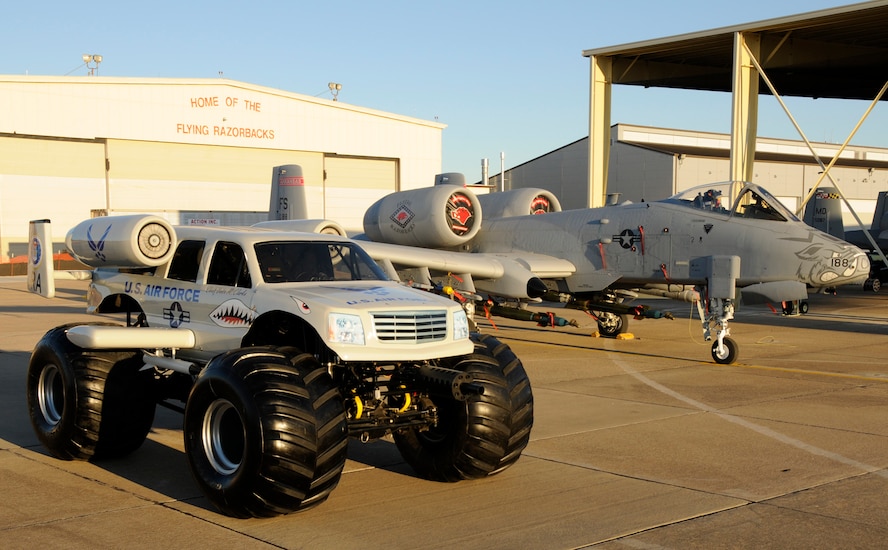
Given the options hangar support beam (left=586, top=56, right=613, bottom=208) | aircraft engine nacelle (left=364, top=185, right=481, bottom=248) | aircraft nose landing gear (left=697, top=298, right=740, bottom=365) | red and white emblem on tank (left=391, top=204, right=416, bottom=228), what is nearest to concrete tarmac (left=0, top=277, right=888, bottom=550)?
aircraft nose landing gear (left=697, top=298, right=740, bottom=365)

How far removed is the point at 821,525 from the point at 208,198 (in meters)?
46.4

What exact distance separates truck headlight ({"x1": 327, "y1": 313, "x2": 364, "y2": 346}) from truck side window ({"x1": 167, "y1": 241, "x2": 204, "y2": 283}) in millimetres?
2299

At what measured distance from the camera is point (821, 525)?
232 inches

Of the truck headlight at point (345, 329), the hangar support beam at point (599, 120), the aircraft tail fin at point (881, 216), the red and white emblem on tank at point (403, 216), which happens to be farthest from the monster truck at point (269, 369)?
the aircraft tail fin at point (881, 216)

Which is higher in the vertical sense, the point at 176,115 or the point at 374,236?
the point at 176,115

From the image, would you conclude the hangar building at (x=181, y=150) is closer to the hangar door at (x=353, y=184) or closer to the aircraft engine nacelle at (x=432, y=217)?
the hangar door at (x=353, y=184)

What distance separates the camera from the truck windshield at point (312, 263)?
25.2 ft

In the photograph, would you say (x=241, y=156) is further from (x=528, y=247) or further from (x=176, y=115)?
(x=528, y=247)

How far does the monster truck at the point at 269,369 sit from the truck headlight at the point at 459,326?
0.02 m

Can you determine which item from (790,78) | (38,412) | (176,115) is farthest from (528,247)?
(176,115)

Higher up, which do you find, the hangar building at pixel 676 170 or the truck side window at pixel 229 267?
the hangar building at pixel 676 170

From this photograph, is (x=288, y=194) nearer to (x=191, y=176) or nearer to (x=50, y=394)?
(x=50, y=394)

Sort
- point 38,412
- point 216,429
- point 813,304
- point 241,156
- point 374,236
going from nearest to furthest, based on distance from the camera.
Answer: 1. point 216,429
2. point 38,412
3. point 374,236
4. point 813,304
5. point 241,156

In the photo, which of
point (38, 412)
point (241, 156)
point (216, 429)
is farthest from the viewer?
point (241, 156)
